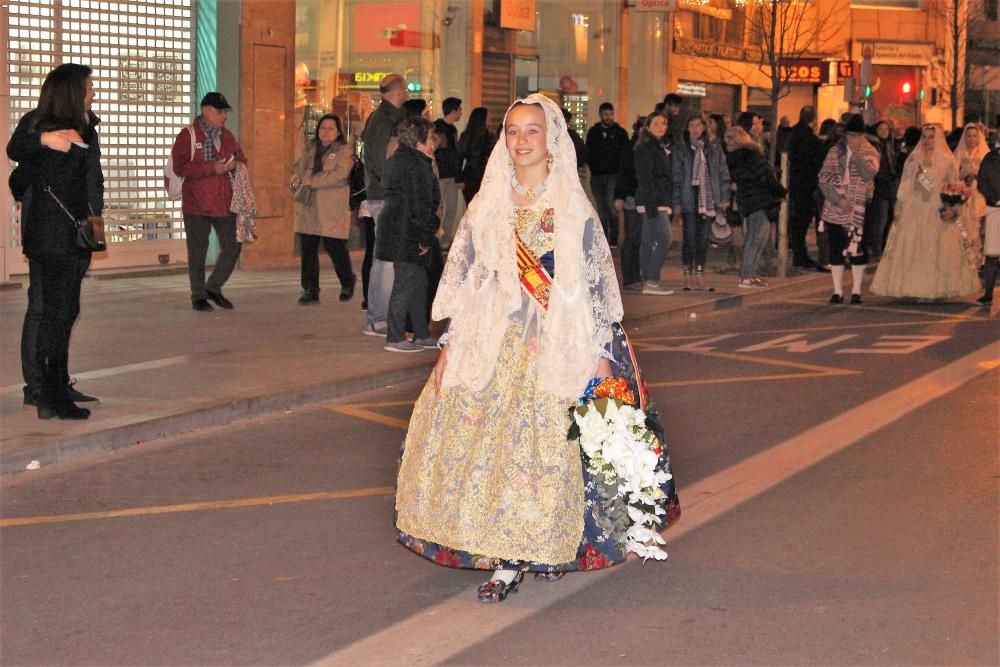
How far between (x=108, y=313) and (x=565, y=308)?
8.94 m

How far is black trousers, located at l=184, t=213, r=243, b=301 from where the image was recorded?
1419 cm

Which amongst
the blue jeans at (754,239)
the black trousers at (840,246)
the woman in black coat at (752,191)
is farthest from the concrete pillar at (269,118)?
the black trousers at (840,246)

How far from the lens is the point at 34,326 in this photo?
9.26 meters

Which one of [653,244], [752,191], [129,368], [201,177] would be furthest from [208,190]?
[752,191]

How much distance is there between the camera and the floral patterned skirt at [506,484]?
5.70 meters

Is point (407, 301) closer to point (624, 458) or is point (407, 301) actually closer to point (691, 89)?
point (624, 458)

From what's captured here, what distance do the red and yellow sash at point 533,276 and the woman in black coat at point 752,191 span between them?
1149cm

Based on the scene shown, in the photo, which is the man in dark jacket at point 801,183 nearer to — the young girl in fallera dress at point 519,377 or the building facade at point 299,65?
the building facade at point 299,65

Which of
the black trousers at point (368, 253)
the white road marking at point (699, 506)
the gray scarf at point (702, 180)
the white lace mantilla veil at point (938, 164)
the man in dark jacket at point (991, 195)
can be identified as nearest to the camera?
the white road marking at point (699, 506)

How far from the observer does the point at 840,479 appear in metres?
8.00

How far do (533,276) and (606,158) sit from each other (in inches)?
640

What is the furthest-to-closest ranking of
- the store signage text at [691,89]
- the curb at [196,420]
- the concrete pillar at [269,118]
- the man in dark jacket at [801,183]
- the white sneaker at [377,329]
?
the store signage text at [691,89], the man in dark jacket at [801,183], the concrete pillar at [269,118], the white sneaker at [377,329], the curb at [196,420]

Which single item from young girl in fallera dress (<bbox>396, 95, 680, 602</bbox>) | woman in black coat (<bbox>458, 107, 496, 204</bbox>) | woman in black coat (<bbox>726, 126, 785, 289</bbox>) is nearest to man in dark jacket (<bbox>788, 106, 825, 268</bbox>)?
woman in black coat (<bbox>726, 126, 785, 289</bbox>)

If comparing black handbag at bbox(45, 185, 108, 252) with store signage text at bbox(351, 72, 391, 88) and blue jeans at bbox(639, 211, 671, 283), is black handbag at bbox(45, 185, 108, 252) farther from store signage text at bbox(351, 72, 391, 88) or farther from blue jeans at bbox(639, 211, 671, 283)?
store signage text at bbox(351, 72, 391, 88)
